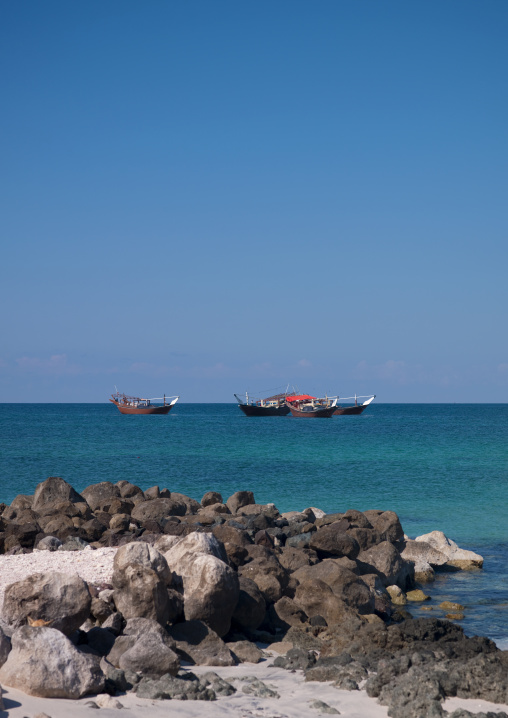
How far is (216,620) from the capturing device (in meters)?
10.5

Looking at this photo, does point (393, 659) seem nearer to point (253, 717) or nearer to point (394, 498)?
point (253, 717)

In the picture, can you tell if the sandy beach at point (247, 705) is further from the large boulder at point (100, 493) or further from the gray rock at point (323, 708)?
the large boulder at point (100, 493)

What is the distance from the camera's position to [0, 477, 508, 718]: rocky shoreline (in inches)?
314

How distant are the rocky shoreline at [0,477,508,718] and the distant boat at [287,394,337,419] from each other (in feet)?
314

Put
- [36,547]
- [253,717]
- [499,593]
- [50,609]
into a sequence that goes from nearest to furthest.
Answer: [253,717] → [50,609] → [36,547] → [499,593]

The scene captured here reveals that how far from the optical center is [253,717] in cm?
771

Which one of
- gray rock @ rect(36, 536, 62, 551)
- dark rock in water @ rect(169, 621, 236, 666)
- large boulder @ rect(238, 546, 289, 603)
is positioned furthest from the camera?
gray rock @ rect(36, 536, 62, 551)

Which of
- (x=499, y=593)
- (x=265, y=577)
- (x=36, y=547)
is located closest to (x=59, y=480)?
(x=36, y=547)

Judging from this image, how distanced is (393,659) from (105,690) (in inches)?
140

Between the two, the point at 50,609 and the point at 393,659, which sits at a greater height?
the point at 50,609

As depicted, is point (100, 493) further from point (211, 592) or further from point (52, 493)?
point (211, 592)

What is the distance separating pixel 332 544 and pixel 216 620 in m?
4.86

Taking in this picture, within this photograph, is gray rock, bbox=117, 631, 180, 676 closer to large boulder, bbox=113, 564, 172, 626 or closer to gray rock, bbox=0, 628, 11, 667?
large boulder, bbox=113, 564, 172, 626

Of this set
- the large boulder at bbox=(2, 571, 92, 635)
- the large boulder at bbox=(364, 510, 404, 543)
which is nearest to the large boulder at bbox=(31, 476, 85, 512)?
the large boulder at bbox=(364, 510, 404, 543)
